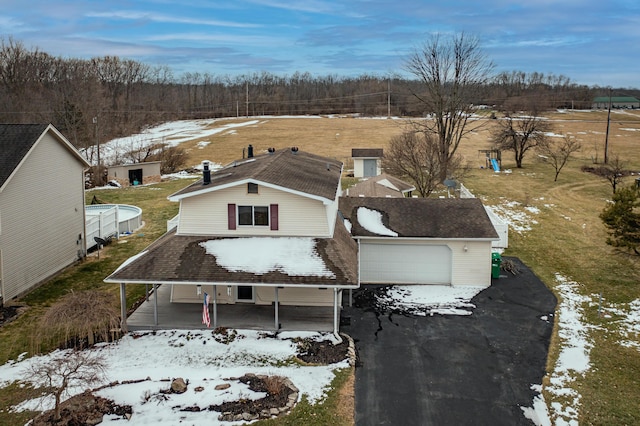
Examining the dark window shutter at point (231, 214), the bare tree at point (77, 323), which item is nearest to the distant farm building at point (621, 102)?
the dark window shutter at point (231, 214)

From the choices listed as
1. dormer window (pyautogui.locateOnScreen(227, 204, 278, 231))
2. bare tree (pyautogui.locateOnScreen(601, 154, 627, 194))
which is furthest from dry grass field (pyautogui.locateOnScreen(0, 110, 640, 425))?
dormer window (pyautogui.locateOnScreen(227, 204, 278, 231))

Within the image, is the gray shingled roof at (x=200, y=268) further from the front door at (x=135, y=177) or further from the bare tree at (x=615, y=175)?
the front door at (x=135, y=177)

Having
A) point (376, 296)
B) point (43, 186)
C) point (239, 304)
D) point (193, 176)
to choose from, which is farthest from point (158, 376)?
point (193, 176)

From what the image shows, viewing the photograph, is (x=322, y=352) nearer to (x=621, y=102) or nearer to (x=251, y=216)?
(x=251, y=216)

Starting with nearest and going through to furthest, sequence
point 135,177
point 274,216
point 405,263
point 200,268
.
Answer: point 200,268 → point 274,216 → point 405,263 → point 135,177

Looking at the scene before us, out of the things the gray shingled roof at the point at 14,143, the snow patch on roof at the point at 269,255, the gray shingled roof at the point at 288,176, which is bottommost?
the snow patch on roof at the point at 269,255

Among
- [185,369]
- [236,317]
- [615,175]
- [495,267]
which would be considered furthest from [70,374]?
[615,175]
